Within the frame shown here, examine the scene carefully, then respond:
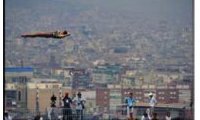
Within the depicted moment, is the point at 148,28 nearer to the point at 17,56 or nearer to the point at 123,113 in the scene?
the point at 123,113

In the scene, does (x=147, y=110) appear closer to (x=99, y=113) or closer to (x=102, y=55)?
(x=99, y=113)

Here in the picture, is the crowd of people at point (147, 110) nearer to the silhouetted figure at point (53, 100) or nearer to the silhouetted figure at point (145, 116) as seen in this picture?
the silhouetted figure at point (145, 116)

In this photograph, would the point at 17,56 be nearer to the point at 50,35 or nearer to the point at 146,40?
the point at 50,35

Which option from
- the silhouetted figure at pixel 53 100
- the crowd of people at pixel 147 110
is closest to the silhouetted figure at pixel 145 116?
the crowd of people at pixel 147 110

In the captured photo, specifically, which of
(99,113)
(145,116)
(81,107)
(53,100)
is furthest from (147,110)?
(53,100)

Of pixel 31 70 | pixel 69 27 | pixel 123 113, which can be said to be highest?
pixel 69 27

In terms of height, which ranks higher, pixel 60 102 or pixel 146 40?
pixel 146 40

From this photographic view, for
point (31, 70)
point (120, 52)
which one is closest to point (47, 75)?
point (31, 70)

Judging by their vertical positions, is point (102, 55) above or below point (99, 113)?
above
